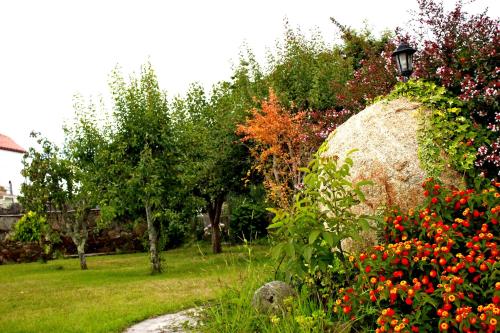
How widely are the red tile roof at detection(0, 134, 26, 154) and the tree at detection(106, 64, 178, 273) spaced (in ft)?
102

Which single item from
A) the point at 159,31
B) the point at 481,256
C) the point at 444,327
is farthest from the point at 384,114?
the point at 159,31

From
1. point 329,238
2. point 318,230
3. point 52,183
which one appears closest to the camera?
point 329,238

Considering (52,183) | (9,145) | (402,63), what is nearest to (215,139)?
(52,183)

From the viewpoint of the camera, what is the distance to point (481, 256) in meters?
4.25

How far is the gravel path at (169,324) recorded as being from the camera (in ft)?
19.7

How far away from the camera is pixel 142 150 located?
44.5 feet

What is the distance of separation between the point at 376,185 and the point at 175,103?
45.8 ft

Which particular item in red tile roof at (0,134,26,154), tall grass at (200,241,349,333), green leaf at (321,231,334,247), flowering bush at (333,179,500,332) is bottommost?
tall grass at (200,241,349,333)

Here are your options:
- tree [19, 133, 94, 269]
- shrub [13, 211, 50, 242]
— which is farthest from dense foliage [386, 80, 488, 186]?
shrub [13, 211, 50, 242]

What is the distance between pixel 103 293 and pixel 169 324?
469 cm

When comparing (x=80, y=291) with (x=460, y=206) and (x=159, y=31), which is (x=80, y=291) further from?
(x=460, y=206)

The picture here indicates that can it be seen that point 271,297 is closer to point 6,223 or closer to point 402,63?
point 402,63

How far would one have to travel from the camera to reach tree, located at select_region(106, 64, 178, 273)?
13.3m

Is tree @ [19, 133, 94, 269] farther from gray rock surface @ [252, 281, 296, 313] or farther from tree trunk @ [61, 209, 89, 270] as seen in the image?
gray rock surface @ [252, 281, 296, 313]
